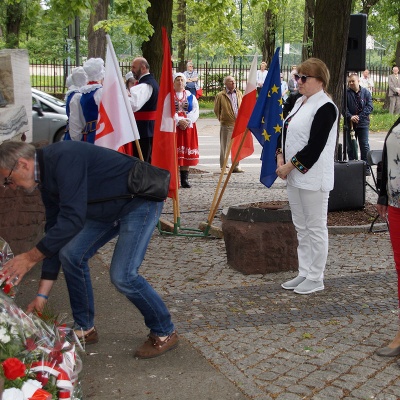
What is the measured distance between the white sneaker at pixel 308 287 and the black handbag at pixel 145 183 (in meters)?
2.12

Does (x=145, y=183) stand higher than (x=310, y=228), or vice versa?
(x=145, y=183)

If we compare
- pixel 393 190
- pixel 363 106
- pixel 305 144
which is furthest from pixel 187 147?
pixel 393 190

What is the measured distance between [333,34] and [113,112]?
3.50m

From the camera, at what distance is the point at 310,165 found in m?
6.35

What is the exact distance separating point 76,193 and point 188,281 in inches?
114

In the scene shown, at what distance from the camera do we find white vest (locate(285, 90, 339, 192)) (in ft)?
21.0

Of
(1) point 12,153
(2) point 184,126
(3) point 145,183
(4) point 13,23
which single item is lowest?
(2) point 184,126

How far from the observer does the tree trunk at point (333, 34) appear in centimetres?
1006

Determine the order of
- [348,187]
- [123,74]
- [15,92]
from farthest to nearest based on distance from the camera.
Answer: [123,74], [348,187], [15,92]

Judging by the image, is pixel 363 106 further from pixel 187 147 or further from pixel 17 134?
pixel 17 134

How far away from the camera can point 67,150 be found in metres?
4.43

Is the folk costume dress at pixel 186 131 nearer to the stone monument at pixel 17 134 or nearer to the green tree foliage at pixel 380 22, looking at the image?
the stone monument at pixel 17 134

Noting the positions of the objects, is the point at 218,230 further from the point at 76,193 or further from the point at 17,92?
the point at 76,193

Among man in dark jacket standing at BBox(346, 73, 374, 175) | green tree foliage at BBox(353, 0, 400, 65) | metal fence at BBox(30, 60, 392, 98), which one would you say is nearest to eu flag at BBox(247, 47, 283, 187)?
man in dark jacket standing at BBox(346, 73, 374, 175)
